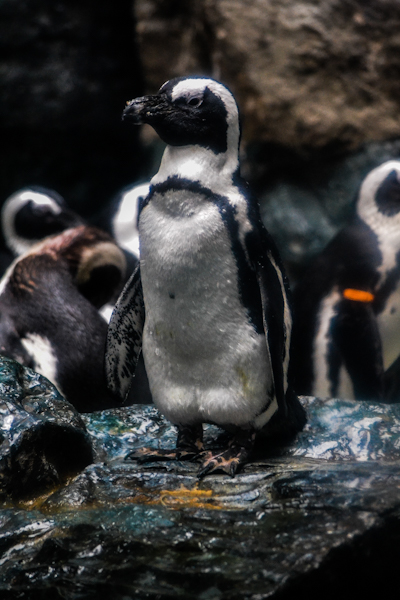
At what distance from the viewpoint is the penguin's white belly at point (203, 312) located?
2.16 m

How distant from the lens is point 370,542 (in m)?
1.69

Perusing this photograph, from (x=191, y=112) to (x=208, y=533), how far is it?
1.13 metres

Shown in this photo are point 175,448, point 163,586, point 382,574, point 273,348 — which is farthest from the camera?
point 175,448

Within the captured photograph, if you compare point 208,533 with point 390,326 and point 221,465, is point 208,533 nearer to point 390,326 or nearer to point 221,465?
point 221,465

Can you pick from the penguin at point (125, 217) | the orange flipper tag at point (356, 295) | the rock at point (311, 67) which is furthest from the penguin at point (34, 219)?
the rock at point (311, 67)

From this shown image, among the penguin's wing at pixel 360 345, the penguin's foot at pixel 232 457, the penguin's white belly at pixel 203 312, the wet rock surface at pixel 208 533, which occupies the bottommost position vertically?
the penguin's wing at pixel 360 345

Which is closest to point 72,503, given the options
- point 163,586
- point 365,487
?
point 163,586

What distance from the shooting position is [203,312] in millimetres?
2182

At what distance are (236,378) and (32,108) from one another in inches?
192

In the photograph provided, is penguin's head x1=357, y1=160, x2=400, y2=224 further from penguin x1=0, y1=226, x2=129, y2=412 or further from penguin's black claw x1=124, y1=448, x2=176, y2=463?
penguin's black claw x1=124, y1=448, x2=176, y2=463

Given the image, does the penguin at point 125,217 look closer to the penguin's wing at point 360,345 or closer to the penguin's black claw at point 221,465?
the penguin's wing at point 360,345

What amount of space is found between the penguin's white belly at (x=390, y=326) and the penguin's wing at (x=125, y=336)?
6.33 feet

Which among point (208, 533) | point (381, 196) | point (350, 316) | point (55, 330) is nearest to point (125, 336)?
point (208, 533)

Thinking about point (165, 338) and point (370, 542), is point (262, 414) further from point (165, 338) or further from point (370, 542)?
point (370, 542)
